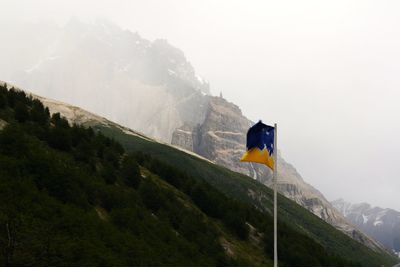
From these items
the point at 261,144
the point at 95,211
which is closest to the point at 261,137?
the point at 261,144

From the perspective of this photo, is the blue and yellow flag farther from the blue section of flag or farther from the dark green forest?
the dark green forest

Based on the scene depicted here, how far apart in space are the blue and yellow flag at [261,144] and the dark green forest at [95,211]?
12361mm

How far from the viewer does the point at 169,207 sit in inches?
2410

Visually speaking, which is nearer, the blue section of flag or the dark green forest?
the blue section of flag

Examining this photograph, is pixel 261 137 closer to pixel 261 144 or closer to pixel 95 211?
pixel 261 144

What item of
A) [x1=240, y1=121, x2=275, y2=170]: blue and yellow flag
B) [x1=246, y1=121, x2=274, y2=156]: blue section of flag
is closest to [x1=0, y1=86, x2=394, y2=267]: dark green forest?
[x1=240, y1=121, x2=275, y2=170]: blue and yellow flag

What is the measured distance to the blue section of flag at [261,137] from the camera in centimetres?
2983

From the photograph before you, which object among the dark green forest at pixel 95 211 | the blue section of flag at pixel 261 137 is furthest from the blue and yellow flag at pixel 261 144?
the dark green forest at pixel 95 211

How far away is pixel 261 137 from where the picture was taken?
97.5 feet

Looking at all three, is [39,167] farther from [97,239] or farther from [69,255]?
[69,255]

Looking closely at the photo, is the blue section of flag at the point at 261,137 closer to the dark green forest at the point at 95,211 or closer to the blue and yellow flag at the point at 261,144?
the blue and yellow flag at the point at 261,144

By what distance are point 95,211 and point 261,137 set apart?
19725 mm

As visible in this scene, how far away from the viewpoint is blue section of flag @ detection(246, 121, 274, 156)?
97.9ft

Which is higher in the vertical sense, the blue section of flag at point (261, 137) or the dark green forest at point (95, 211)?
the blue section of flag at point (261, 137)
